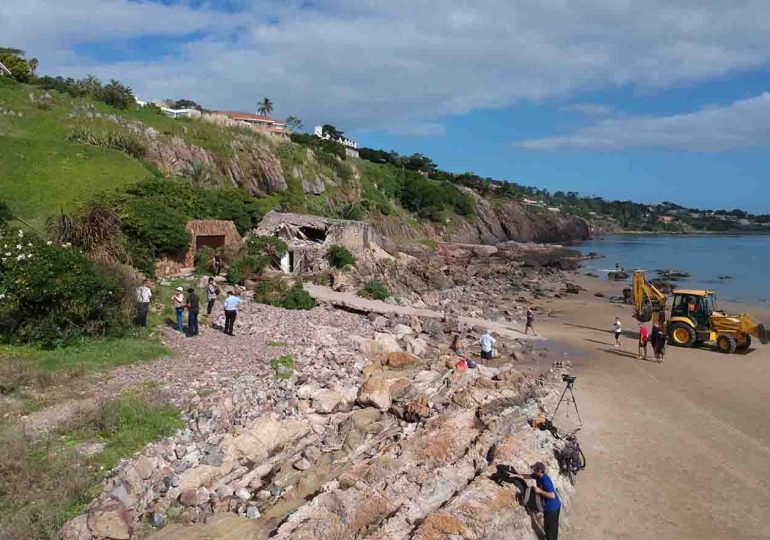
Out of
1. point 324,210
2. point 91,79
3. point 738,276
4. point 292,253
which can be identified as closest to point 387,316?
point 292,253

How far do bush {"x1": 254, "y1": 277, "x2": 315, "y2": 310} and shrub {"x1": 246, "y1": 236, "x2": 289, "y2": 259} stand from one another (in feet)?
16.8

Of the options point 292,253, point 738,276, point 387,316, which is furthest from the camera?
point 738,276

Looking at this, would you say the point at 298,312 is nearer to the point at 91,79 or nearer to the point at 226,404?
the point at 226,404

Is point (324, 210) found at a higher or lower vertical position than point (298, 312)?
higher

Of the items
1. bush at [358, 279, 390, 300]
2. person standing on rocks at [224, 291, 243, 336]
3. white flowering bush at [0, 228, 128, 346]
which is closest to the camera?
white flowering bush at [0, 228, 128, 346]

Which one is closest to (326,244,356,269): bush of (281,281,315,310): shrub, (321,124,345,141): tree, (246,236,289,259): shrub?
(246,236,289,259): shrub

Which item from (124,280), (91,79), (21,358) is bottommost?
(21,358)

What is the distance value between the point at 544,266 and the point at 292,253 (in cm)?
3199

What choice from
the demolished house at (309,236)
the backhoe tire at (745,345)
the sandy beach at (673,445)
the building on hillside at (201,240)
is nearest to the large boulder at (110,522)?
the sandy beach at (673,445)

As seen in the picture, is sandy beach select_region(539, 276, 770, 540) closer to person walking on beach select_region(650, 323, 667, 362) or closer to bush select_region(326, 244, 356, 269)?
person walking on beach select_region(650, 323, 667, 362)

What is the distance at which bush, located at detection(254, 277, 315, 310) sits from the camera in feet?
73.3

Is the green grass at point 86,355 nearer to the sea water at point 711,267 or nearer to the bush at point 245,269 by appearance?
the bush at point 245,269

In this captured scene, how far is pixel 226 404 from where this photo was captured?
11.1 meters

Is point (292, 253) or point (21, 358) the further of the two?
point (292, 253)
